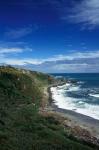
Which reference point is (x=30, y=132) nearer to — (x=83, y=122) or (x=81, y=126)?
(x=81, y=126)

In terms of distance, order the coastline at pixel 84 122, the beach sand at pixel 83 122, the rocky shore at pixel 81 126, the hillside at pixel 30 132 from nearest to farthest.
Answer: the hillside at pixel 30 132, the rocky shore at pixel 81 126, the coastline at pixel 84 122, the beach sand at pixel 83 122

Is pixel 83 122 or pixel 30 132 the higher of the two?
pixel 30 132

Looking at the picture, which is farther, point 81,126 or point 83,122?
point 83,122

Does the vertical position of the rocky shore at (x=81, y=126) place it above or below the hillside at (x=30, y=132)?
below

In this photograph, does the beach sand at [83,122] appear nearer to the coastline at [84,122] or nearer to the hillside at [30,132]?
the coastline at [84,122]

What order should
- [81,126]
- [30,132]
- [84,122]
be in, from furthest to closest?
[84,122] < [81,126] < [30,132]

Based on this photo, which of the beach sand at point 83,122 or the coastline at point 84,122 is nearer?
the coastline at point 84,122

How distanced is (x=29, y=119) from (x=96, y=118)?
1566 cm

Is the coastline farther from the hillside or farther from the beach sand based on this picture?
the hillside

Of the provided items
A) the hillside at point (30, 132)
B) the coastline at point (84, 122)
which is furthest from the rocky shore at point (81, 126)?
the hillside at point (30, 132)

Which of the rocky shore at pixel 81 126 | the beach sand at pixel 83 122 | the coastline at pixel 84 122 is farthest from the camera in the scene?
the beach sand at pixel 83 122

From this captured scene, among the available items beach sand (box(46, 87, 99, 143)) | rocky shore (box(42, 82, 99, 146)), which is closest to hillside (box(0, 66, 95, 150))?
rocky shore (box(42, 82, 99, 146))

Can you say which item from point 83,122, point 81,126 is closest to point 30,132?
point 81,126

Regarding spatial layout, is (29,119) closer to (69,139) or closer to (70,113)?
(69,139)
